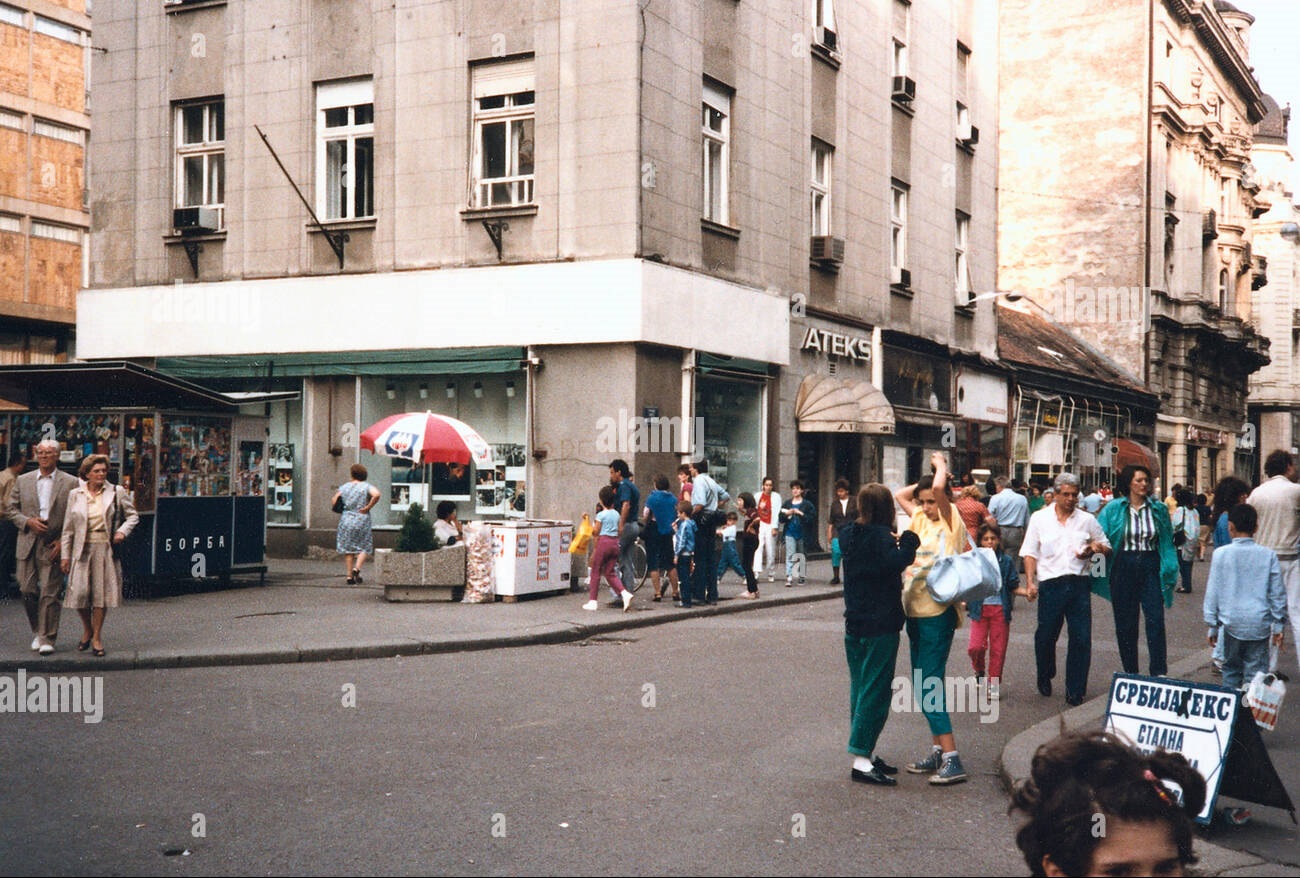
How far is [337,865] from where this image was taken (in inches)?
220

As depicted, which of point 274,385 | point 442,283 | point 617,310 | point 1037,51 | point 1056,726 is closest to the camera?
point 1056,726

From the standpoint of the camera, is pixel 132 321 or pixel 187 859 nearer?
pixel 187 859

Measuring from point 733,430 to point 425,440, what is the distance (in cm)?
792

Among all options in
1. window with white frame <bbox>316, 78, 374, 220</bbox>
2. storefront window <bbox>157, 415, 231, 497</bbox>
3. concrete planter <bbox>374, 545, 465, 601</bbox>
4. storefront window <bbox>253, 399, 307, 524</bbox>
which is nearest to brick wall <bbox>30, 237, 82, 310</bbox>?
storefront window <bbox>253, 399, 307, 524</bbox>

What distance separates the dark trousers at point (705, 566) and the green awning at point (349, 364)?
16.2 ft

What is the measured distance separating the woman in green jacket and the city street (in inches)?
28.4

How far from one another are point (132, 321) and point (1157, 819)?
2469cm

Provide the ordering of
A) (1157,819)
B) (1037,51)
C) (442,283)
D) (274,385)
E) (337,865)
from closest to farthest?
(1157,819), (337,865), (442,283), (274,385), (1037,51)

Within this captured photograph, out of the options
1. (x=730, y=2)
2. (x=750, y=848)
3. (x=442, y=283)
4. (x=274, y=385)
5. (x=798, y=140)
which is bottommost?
(x=750, y=848)

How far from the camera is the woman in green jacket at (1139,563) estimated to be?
415 inches

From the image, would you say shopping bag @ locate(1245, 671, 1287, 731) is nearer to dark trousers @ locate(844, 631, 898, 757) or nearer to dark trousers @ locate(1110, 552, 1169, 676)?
dark trousers @ locate(844, 631, 898, 757)

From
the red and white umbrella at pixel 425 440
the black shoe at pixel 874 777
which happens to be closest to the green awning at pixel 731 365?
the red and white umbrella at pixel 425 440

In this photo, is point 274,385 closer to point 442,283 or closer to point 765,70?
point 442,283

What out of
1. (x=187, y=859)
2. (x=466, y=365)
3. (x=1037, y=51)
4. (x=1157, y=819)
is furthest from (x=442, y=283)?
(x=1037, y=51)
